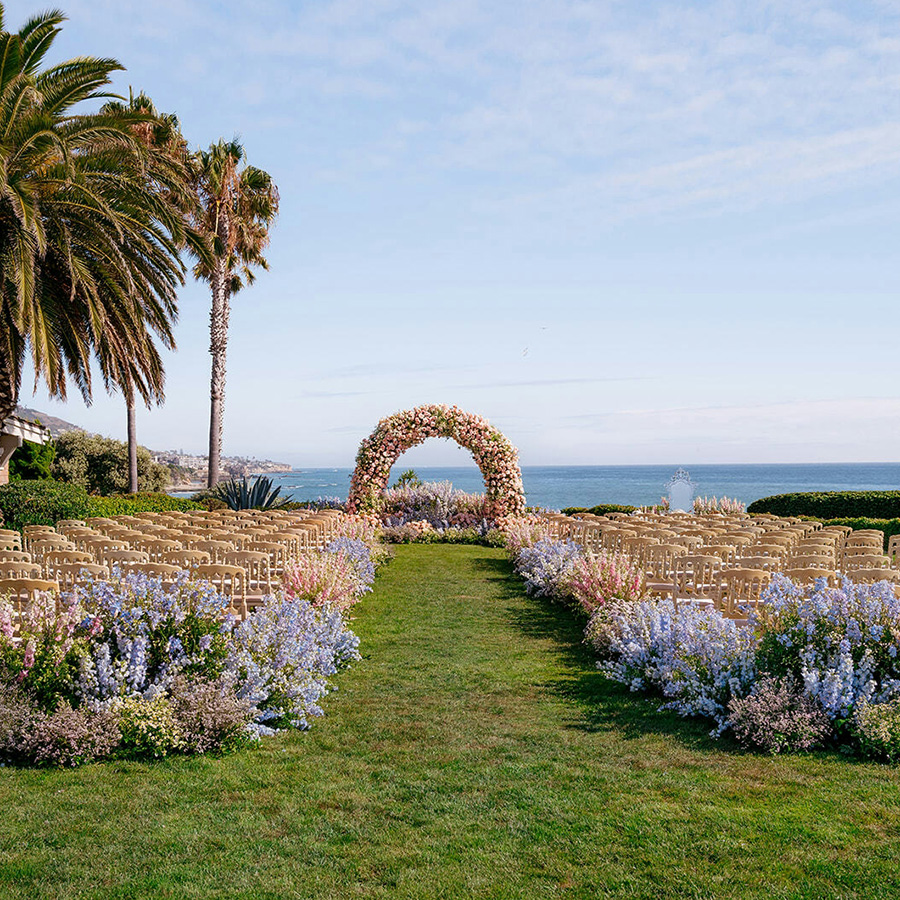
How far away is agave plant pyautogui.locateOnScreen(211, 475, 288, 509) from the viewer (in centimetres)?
2467

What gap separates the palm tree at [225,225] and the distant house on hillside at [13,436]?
6.73m

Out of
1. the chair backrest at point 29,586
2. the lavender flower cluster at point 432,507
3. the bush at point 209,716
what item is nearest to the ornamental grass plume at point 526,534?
the lavender flower cluster at point 432,507

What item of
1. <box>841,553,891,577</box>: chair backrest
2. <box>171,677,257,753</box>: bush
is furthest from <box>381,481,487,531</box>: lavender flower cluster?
<box>171,677,257,753</box>: bush

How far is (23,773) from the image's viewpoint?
5113mm

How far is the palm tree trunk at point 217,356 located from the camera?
28.3 metres

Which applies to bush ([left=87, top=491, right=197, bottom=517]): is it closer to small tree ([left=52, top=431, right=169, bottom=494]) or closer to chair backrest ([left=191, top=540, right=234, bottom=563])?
chair backrest ([left=191, top=540, right=234, bottom=563])

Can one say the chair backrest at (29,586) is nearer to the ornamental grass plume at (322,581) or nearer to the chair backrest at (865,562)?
the ornamental grass plume at (322,581)

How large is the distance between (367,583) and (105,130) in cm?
855

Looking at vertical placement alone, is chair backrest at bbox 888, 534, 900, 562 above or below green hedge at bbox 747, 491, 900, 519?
below

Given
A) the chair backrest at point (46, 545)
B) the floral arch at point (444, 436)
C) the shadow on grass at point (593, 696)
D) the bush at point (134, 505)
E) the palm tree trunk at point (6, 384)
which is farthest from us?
the floral arch at point (444, 436)

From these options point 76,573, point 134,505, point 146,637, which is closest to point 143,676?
point 146,637

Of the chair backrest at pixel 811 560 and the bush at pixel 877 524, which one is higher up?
the chair backrest at pixel 811 560

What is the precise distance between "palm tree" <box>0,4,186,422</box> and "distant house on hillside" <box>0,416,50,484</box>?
6.07 metres

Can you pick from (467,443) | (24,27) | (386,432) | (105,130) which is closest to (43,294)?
(105,130)
